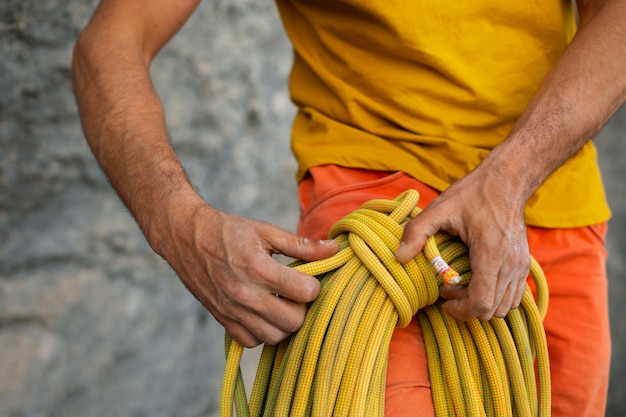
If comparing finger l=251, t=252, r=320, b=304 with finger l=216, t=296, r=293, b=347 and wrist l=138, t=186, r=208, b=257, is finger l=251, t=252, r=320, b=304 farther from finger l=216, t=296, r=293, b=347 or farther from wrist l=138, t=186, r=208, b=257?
wrist l=138, t=186, r=208, b=257

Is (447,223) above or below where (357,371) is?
above

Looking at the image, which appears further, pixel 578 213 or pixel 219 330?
pixel 219 330

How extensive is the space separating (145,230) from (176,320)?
1.41m

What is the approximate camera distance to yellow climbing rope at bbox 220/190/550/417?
4.17ft

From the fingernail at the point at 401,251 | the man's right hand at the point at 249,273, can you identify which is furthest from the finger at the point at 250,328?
the fingernail at the point at 401,251

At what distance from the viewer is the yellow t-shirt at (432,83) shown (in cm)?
159

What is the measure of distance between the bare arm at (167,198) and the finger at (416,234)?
0.39ft

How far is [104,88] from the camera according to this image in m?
1.64

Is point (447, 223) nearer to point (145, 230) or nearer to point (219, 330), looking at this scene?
point (145, 230)

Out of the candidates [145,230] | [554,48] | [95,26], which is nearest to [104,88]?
[95,26]

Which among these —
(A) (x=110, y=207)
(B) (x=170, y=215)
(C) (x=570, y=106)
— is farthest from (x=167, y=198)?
(A) (x=110, y=207)

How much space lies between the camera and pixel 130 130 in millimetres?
1560

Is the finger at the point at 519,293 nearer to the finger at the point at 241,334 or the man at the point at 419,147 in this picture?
the man at the point at 419,147

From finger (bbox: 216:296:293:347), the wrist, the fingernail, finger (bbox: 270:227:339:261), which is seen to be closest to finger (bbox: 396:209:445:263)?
the fingernail
